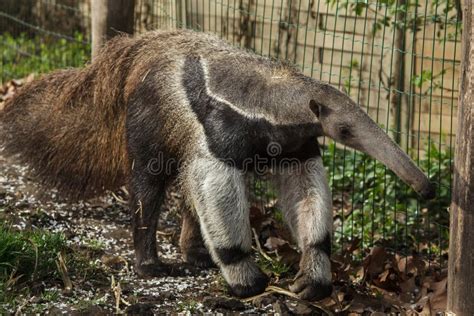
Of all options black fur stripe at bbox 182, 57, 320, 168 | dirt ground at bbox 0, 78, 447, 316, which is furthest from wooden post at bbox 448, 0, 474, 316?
black fur stripe at bbox 182, 57, 320, 168

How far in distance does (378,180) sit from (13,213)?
3170mm

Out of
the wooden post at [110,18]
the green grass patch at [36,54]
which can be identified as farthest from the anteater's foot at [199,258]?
the green grass patch at [36,54]

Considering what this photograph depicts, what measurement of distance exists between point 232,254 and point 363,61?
4098 mm

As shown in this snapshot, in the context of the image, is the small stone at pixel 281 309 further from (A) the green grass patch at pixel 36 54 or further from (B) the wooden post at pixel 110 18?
(A) the green grass patch at pixel 36 54

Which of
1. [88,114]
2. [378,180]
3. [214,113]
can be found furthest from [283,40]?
[214,113]

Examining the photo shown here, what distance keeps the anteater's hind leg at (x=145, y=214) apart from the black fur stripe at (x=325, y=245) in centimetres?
117

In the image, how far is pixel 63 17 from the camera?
12.0 meters

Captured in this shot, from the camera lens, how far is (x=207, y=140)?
18.1 feet

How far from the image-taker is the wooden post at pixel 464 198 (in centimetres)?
471

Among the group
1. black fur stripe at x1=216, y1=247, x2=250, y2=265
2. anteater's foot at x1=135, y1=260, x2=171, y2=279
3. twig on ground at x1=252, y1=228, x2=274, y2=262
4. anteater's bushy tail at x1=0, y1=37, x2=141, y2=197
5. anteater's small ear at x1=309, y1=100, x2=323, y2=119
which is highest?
anteater's small ear at x1=309, y1=100, x2=323, y2=119

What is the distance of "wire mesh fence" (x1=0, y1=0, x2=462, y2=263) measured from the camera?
7.14 meters

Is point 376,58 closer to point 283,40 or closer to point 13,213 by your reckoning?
point 283,40

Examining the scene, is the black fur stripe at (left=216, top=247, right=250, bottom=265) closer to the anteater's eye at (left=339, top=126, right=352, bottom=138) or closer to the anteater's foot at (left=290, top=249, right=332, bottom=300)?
the anteater's foot at (left=290, top=249, right=332, bottom=300)

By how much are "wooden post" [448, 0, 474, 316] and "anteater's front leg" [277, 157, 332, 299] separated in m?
0.81
